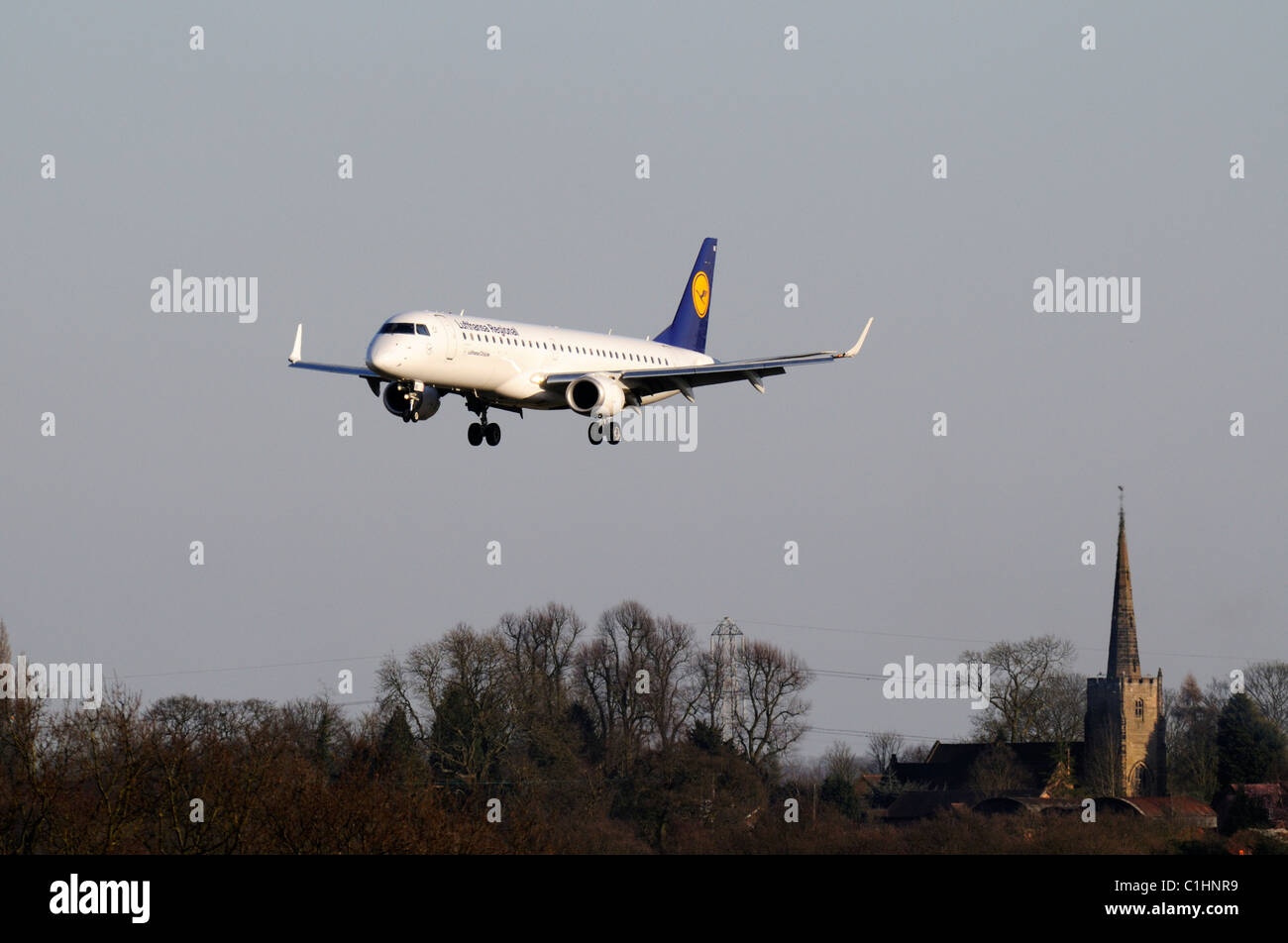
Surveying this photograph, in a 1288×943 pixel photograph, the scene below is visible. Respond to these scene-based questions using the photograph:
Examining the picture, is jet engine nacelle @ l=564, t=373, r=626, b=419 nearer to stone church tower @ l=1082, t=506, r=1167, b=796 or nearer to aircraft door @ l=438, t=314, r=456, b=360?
aircraft door @ l=438, t=314, r=456, b=360

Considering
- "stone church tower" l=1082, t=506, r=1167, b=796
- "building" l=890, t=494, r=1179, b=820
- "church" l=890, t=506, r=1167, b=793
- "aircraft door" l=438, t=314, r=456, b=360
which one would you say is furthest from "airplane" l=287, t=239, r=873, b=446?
"stone church tower" l=1082, t=506, r=1167, b=796

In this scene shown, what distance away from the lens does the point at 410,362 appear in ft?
Answer: 163

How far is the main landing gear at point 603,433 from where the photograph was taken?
5709 cm

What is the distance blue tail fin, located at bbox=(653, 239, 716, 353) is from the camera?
71062 mm

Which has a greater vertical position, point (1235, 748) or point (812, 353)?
point (812, 353)

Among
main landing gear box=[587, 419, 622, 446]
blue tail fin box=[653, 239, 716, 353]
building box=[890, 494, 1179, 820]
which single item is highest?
blue tail fin box=[653, 239, 716, 353]

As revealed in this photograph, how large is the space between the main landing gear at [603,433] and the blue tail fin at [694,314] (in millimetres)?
12846

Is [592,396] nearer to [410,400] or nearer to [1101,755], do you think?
[410,400]

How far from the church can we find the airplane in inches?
2393
